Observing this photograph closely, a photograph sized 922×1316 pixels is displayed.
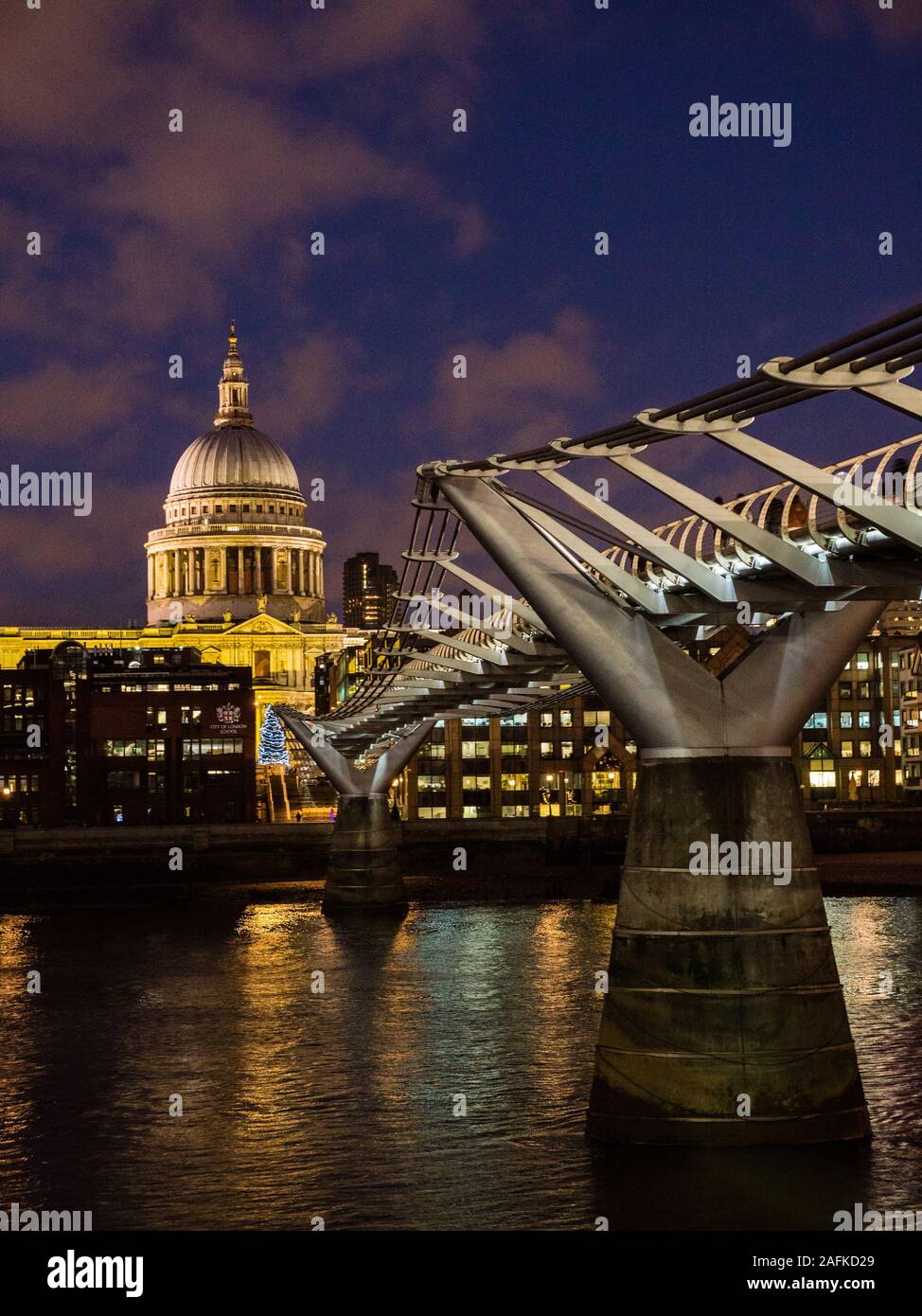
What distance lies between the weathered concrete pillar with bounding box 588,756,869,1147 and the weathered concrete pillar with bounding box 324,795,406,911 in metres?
45.4

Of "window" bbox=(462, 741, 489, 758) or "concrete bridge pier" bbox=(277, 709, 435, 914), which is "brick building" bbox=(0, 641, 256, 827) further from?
"concrete bridge pier" bbox=(277, 709, 435, 914)

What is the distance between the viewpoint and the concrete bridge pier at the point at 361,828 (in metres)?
68.8

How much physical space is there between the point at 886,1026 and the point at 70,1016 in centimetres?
1750

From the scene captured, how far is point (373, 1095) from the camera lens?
30.1m

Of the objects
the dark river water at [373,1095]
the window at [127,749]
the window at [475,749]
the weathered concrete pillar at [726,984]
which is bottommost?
the dark river water at [373,1095]

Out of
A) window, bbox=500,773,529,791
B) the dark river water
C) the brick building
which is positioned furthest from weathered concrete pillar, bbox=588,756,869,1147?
window, bbox=500,773,529,791

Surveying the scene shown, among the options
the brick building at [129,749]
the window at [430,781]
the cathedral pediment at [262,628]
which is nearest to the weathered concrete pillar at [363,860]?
the window at [430,781]

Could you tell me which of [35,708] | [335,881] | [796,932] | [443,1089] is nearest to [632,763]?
[35,708]

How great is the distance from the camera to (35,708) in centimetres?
11238

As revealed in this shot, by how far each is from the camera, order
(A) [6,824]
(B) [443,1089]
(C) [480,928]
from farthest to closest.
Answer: (A) [6,824], (C) [480,928], (B) [443,1089]

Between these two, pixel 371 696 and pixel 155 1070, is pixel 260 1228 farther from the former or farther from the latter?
pixel 371 696

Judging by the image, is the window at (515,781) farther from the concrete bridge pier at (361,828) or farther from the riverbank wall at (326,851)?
the concrete bridge pier at (361,828)

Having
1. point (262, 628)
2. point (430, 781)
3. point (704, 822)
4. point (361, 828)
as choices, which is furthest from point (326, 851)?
point (262, 628)

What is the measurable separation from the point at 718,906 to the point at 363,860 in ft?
158
